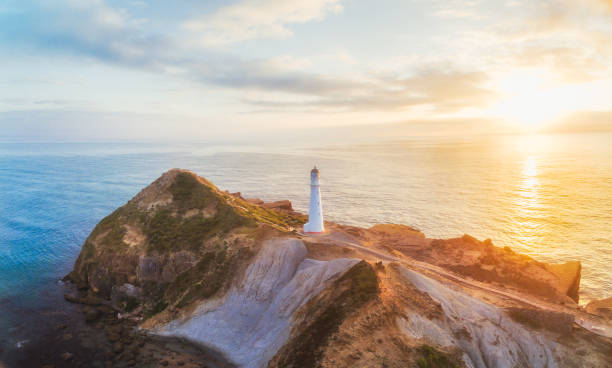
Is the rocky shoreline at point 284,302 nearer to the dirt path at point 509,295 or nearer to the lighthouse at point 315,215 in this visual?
the dirt path at point 509,295

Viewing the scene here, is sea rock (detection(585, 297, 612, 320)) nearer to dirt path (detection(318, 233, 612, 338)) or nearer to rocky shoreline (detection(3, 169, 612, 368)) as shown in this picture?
rocky shoreline (detection(3, 169, 612, 368))

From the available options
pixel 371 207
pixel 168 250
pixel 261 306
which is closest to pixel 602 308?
pixel 261 306

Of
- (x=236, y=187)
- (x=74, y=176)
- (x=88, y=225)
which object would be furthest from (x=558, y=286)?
(x=74, y=176)

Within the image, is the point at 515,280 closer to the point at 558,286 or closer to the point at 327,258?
the point at 558,286

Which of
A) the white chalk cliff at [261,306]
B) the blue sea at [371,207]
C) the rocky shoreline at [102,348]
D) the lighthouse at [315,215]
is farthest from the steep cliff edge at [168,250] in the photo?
the blue sea at [371,207]

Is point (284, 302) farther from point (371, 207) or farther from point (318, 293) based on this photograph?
point (371, 207)

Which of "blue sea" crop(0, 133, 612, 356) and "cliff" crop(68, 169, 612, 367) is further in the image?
"blue sea" crop(0, 133, 612, 356)

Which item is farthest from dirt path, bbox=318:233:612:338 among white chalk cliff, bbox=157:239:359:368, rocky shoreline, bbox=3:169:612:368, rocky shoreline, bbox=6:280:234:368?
rocky shoreline, bbox=6:280:234:368

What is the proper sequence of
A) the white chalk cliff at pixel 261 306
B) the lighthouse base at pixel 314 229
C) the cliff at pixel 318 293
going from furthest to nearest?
the lighthouse base at pixel 314 229, the white chalk cliff at pixel 261 306, the cliff at pixel 318 293
